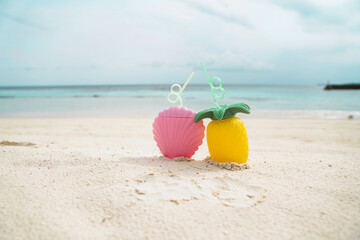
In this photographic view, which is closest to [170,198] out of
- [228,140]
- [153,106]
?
[228,140]

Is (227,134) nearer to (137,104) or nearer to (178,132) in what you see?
(178,132)

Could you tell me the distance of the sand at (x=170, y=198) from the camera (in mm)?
2279

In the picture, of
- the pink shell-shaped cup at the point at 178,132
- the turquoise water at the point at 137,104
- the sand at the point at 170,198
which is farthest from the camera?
the turquoise water at the point at 137,104

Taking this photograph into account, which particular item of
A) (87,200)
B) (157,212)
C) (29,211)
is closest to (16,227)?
(29,211)

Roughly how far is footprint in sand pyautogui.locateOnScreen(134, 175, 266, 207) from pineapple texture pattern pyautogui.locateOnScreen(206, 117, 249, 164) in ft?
1.79

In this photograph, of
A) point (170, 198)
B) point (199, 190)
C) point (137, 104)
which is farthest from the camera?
point (137, 104)

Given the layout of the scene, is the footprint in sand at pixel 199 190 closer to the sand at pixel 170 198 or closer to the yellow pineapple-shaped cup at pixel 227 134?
the sand at pixel 170 198

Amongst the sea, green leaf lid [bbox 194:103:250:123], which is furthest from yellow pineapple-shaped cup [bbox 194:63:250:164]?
the sea

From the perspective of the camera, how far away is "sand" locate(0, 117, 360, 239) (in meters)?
2.28

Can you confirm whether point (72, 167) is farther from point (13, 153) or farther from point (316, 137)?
point (316, 137)

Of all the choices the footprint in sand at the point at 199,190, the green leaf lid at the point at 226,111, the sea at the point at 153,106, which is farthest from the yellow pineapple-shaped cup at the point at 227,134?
the sea at the point at 153,106

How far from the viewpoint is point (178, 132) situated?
3.93 m

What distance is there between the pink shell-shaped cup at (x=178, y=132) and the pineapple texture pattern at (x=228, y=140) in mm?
282

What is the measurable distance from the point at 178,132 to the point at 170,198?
4.52ft
